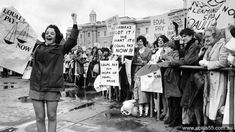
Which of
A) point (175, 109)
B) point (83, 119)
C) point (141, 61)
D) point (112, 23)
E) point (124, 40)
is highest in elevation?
point (112, 23)

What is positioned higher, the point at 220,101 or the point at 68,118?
the point at 220,101

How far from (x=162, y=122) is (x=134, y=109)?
0.85m

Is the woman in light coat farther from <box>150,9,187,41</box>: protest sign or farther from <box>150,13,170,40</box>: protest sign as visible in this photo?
<box>150,13,170,40</box>: protest sign

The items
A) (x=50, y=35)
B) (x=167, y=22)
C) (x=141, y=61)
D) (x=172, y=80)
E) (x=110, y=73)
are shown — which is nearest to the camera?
(x=50, y=35)

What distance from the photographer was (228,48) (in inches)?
150

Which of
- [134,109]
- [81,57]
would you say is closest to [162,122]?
[134,109]

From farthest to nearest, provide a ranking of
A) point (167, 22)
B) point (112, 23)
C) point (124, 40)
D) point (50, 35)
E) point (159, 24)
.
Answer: point (112, 23) < point (159, 24) < point (167, 22) < point (124, 40) < point (50, 35)

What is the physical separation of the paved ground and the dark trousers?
0.28m

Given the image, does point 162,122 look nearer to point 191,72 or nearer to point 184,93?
point 184,93

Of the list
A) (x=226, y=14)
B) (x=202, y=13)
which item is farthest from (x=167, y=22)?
(x=226, y=14)

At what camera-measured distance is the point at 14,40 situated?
15.5 feet

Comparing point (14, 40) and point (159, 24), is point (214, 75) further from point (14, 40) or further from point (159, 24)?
point (14, 40)

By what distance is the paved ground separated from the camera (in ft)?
16.2

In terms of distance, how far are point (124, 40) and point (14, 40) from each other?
3015mm
